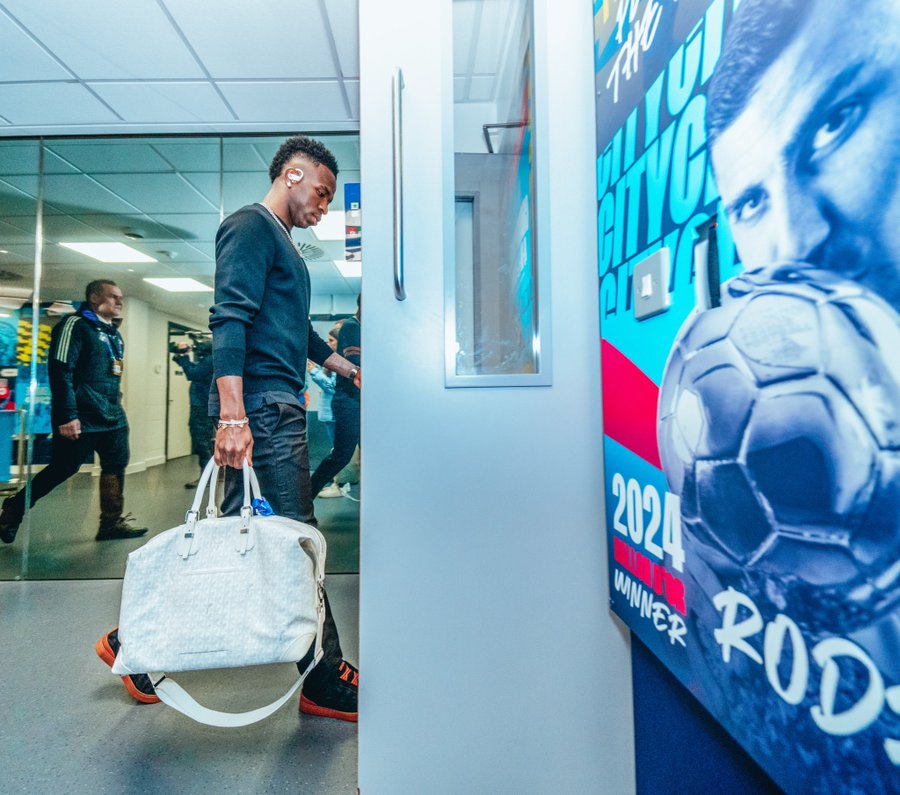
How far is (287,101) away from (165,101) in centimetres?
63

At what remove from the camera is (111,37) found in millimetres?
2123

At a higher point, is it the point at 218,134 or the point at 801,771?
the point at 218,134

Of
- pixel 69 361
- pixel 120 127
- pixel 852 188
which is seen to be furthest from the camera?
pixel 120 127

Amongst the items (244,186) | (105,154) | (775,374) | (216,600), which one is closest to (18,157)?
(105,154)

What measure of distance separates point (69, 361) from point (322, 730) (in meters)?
2.33

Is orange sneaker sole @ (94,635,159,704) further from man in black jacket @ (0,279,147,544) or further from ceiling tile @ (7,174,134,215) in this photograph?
ceiling tile @ (7,174,134,215)

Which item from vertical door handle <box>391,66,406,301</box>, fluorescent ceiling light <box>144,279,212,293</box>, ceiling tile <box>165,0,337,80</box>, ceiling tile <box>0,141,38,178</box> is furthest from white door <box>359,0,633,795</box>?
ceiling tile <box>0,141,38,178</box>

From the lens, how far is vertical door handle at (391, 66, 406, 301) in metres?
0.90

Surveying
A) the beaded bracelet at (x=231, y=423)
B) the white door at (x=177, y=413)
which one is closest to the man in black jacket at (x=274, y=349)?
the beaded bracelet at (x=231, y=423)

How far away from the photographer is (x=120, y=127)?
278cm

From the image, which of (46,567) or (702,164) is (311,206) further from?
(46,567)

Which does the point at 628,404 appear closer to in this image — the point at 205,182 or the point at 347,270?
the point at 347,270

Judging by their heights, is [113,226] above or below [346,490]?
above

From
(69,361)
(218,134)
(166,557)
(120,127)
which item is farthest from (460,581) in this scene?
(120,127)
